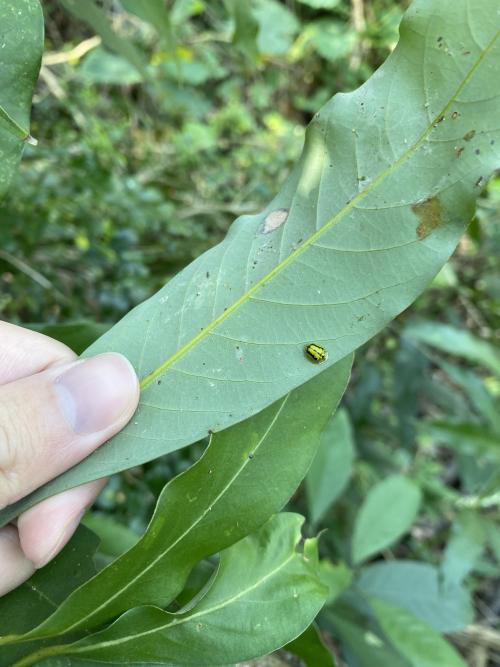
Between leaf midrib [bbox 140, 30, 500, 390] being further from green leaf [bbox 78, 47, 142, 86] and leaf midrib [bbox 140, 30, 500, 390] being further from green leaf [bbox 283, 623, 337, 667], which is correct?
green leaf [bbox 78, 47, 142, 86]

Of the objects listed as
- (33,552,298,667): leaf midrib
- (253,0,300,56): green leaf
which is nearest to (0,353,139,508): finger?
(33,552,298,667): leaf midrib

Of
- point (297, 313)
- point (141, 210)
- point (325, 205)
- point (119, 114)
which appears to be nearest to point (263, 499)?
point (297, 313)

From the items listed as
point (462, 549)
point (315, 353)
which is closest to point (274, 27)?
point (462, 549)

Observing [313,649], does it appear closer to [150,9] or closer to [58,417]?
[58,417]

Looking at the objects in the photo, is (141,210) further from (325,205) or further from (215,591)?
(215,591)

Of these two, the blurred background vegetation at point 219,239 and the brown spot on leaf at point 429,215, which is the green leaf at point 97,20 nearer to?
the blurred background vegetation at point 219,239

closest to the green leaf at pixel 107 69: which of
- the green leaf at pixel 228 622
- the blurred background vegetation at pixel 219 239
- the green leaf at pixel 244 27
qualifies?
the blurred background vegetation at pixel 219 239
